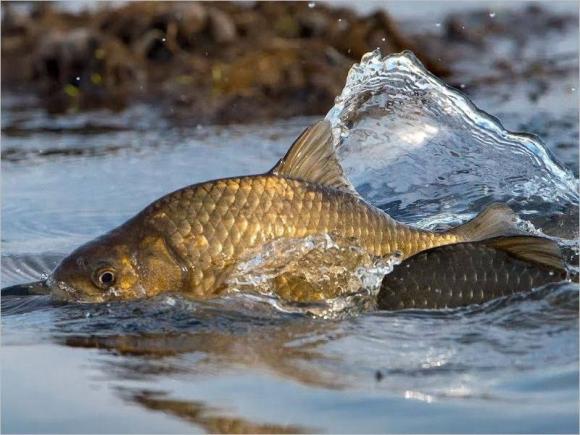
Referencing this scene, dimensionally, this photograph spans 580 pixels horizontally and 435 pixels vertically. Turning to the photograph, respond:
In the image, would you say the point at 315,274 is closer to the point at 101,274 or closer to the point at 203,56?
the point at 101,274

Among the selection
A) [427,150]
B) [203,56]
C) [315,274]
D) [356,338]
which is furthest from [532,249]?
[203,56]

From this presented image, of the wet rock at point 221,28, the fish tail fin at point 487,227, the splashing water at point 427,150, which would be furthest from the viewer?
the wet rock at point 221,28

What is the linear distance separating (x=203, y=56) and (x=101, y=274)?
822 cm

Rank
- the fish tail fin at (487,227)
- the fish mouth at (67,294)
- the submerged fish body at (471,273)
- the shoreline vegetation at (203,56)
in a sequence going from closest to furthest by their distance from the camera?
the submerged fish body at (471,273)
the fish mouth at (67,294)
the fish tail fin at (487,227)
the shoreline vegetation at (203,56)

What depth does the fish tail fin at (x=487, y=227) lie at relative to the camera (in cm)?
521

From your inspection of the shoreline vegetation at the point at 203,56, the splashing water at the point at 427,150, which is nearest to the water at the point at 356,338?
the splashing water at the point at 427,150

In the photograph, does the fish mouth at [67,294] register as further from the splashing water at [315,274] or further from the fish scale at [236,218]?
the splashing water at [315,274]

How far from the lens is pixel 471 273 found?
502cm

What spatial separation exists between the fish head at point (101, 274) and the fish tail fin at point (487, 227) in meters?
1.23

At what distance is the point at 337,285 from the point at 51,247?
2.03m

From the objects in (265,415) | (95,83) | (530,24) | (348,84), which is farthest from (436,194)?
(530,24)

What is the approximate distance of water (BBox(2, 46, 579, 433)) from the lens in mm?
3816

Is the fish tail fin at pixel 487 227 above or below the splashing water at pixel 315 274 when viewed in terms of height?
above

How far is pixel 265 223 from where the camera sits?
196 inches
